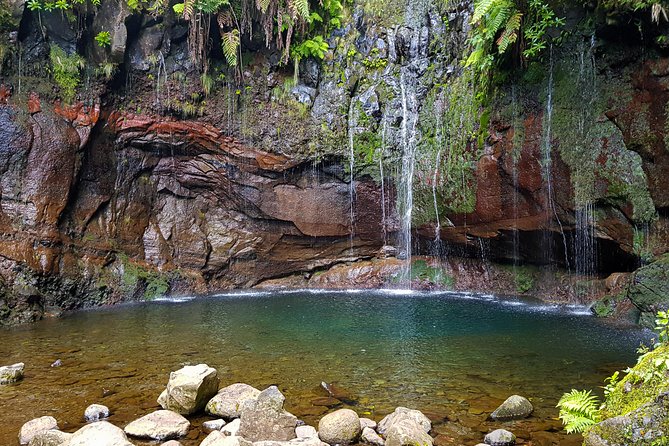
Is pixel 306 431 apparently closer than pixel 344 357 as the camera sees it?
Yes

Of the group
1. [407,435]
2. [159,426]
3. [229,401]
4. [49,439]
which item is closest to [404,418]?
[407,435]

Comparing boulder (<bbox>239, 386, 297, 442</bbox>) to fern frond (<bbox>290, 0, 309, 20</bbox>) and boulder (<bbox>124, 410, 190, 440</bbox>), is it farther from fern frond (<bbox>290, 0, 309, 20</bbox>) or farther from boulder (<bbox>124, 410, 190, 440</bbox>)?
fern frond (<bbox>290, 0, 309, 20</bbox>)

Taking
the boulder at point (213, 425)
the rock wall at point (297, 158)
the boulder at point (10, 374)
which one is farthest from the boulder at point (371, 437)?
the rock wall at point (297, 158)

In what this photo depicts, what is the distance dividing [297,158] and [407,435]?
1109 cm

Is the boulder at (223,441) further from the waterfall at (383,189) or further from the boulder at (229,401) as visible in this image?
the waterfall at (383,189)

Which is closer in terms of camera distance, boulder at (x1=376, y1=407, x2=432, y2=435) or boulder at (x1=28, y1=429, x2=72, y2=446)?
boulder at (x1=28, y1=429, x2=72, y2=446)

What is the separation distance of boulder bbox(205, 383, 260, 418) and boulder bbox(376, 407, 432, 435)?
1.43 m

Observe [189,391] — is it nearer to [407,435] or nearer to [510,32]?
[407,435]

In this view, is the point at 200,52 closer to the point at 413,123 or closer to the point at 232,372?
the point at 413,123

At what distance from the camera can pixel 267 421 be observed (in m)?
4.38

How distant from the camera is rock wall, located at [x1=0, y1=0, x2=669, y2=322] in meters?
10.4

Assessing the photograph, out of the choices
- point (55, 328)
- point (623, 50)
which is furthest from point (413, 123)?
point (55, 328)

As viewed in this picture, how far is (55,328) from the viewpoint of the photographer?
9.56 metres

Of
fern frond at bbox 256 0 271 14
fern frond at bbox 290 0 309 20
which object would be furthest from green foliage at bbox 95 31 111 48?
fern frond at bbox 290 0 309 20
